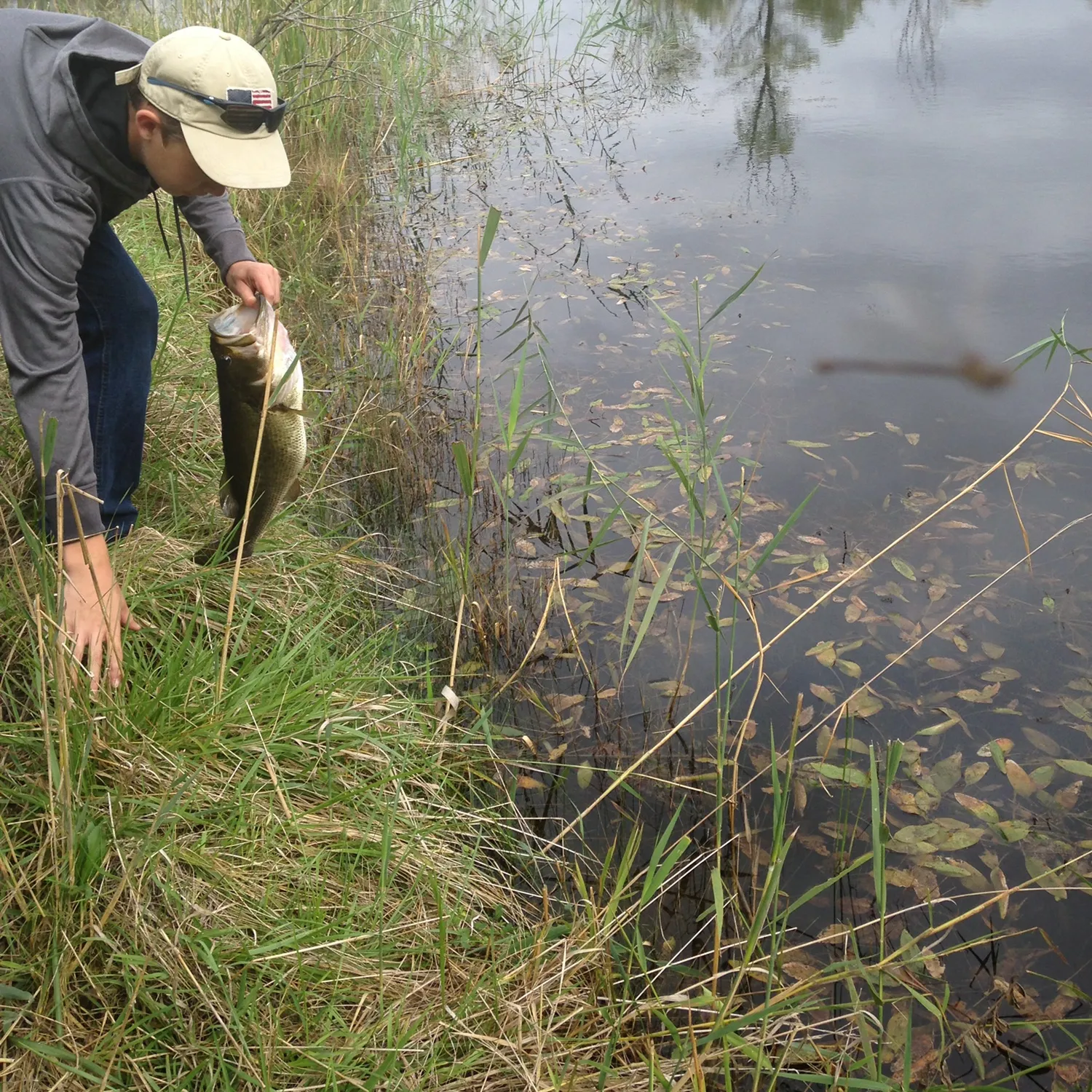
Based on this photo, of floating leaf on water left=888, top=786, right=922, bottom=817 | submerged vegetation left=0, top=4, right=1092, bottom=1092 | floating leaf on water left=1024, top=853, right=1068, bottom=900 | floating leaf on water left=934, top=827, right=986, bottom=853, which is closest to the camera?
submerged vegetation left=0, top=4, right=1092, bottom=1092

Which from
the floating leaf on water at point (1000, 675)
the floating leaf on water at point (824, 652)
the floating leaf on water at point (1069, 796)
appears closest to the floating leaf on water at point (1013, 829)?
the floating leaf on water at point (1069, 796)

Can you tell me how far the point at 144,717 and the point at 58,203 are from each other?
45.8 inches

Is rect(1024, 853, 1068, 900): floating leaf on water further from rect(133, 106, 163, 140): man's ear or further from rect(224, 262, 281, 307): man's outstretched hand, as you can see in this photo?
rect(133, 106, 163, 140): man's ear

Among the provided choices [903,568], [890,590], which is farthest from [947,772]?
[903,568]

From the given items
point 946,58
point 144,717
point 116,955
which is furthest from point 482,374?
point 946,58

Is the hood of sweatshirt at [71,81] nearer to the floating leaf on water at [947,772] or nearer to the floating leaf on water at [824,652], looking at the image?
the floating leaf on water at [824,652]

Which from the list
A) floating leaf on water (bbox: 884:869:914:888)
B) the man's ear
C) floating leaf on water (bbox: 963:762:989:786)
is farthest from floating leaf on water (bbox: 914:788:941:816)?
the man's ear

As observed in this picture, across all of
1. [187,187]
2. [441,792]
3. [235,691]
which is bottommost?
[441,792]

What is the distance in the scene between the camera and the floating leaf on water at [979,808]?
2799mm

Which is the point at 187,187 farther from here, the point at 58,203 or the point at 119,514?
the point at 119,514

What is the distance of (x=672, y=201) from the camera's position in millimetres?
6770

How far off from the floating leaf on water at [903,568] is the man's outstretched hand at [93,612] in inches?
106

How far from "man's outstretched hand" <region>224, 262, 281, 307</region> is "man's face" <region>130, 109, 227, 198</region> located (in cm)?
34

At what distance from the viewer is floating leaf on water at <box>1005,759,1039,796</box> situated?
9.39ft
